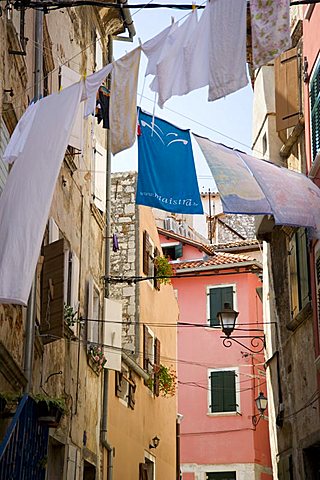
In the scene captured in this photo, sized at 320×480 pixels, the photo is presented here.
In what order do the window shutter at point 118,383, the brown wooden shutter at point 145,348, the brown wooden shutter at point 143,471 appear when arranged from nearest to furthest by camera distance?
the window shutter at point 118,383 → the brown wooden shutter at point 143,471 → the brown wooden shutter at point 145,348

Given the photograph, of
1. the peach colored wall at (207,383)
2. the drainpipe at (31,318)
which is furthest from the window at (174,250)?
the drainpipe at (31,318)

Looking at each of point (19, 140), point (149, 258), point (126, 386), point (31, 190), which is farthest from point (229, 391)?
point (31, 190)

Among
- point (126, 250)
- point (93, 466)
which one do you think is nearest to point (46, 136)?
point (93, 466)

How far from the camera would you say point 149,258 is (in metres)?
23.7

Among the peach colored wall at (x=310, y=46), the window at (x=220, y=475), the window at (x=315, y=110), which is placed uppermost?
the peach colored wall at (x=310, y=46)

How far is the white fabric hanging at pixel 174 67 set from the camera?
8578 mm

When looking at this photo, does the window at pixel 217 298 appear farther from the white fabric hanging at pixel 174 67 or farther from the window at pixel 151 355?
the white fabric hanging at pixel 174 67

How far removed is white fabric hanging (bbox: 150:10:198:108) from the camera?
8578 millimetres

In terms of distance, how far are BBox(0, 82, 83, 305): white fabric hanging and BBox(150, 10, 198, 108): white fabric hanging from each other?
2.55 ft

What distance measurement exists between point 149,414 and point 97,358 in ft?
20.5

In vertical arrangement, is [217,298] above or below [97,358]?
above

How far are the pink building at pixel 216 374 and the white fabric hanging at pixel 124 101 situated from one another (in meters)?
20.8

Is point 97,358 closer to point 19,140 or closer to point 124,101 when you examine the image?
point 124,101

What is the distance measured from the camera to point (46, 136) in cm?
831
